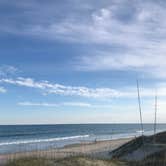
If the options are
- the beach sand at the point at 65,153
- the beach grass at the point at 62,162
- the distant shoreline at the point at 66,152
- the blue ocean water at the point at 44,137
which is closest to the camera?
the beach grass at the point at 62,162

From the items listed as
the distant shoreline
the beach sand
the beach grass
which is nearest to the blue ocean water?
the distant shoreline

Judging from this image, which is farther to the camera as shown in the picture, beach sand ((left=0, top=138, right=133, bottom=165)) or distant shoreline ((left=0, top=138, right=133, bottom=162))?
distant shoreline ((left=0, top=138, right=133, bottom=162))

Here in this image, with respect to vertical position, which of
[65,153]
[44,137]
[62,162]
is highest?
[62,162]

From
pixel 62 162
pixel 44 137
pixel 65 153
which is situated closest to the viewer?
pixel 62 162

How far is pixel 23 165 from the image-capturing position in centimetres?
1335

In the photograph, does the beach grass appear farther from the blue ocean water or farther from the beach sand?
the blue ocean water

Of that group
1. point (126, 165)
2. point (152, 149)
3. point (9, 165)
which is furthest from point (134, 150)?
point (9, 165)

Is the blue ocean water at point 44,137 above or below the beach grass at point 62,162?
below

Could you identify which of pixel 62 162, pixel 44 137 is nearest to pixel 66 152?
pixel 62 162

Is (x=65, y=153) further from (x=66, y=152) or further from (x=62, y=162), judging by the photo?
(x=62, y=162)

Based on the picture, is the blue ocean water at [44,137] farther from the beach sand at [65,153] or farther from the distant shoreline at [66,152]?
the beach sand at [65,153]

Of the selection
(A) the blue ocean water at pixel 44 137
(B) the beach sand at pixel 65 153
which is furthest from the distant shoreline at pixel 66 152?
(A) the blue ocean water at pixel 44 137

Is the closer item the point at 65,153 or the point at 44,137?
the point at 65,153

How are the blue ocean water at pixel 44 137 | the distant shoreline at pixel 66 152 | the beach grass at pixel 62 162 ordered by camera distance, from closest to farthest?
the beach grass at pixel 62 162 < the distant shoreline at pixel 66 152 < the blue ocean water at pixel 44 137
